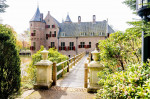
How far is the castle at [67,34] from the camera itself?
29953 millimetres

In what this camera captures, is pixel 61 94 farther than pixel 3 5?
No

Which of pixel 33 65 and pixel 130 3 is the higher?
pixel 130 3

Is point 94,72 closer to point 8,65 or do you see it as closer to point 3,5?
point 8,65

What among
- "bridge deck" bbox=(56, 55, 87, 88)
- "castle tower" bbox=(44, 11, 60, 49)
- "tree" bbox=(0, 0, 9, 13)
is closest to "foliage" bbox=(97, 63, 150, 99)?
"bridge deck" bbox=(56, 55, 87, 88)

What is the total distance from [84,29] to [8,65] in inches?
1107

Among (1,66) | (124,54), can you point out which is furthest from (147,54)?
(1,66)

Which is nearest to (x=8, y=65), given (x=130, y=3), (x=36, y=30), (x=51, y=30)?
(x=130, y=3)

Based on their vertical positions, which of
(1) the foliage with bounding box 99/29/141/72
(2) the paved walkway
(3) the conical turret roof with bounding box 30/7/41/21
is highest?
(3) the conical turret roof with bounding box 30/7/41/21

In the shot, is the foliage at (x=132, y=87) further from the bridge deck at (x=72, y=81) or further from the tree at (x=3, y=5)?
the tree at (x=3, y=5)

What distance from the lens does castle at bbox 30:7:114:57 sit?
1179 inches

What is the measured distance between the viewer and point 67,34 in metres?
30.8

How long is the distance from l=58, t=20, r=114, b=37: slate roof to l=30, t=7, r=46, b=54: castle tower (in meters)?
4.91

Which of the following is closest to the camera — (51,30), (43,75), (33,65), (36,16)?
(43,75)

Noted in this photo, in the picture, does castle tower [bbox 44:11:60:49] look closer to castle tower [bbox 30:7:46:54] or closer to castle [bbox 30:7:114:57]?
castle [bbox 30:7:114:57]
